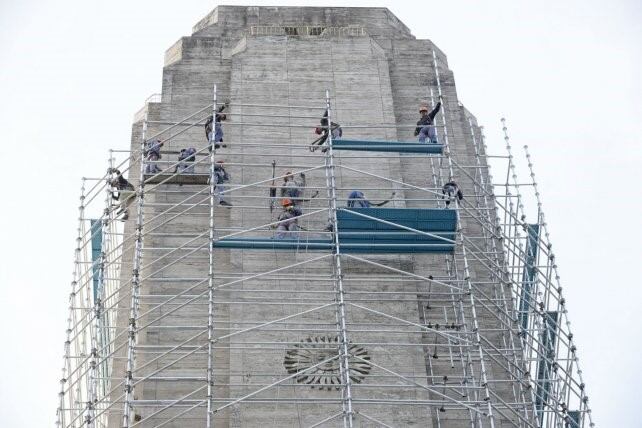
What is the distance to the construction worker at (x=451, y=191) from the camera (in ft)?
141

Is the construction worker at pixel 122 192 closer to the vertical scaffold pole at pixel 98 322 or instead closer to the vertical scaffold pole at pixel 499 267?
the vertical scaffold pole at pixel 98 322

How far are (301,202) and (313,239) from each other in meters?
1.84

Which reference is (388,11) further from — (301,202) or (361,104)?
(301,202)

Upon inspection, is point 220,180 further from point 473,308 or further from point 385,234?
point 473,308

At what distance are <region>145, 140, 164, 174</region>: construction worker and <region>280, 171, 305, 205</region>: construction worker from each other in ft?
12.6

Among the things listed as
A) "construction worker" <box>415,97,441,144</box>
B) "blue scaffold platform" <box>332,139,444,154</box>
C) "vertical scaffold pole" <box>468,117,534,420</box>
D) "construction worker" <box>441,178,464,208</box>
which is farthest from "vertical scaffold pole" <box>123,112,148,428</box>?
"vertical scaffold pole" <box>468,117,534,420</box>

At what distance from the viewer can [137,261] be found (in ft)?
133

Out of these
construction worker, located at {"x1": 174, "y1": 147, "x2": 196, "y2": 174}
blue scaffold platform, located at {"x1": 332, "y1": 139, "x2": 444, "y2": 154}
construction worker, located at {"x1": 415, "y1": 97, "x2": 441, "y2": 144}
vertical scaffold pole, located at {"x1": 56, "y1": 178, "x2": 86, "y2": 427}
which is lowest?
vertical scaffold pole, located at {"x1": 56, "y1": 178, "x2": 86, "y2": 427}

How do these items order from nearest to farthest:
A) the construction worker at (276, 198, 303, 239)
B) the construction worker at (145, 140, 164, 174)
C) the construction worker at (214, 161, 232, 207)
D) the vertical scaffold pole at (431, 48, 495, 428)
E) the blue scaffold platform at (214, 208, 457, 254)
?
the vertical scaffold pole at (431, 48, 495, 428) → the blue scaffold platform at (214, 208, 457, 254) → the construction worker at (276, 198, 303, 239) → the construction worker at (214, 161, 232, 207) → the construction worker at (145, 140, 164, 174)

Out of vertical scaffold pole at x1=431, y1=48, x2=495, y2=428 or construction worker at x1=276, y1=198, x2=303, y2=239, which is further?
construction worker at x1=276, y1=198, x2=303, y2=239

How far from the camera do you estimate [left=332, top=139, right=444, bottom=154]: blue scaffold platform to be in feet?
144

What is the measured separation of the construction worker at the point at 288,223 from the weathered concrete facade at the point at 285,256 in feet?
2.21

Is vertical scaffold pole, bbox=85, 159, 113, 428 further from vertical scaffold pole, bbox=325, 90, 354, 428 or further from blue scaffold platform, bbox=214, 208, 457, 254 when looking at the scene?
vertical scaffold pole, bbox=325, 90, 354, 428

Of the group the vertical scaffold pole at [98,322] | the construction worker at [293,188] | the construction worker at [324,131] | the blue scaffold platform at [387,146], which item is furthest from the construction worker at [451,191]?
the vertical scaffold pole at [98,322]
